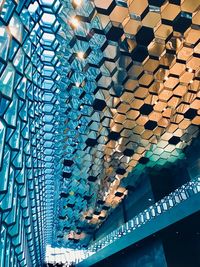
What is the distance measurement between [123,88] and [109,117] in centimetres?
238

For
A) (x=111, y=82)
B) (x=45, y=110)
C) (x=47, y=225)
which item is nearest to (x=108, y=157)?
(x=45, y=110)

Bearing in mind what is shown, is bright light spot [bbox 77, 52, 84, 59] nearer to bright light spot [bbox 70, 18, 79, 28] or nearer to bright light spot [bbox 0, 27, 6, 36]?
bright light spot [bbox 70, 18, 79, 28]

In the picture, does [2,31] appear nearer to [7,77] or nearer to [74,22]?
[7,77]

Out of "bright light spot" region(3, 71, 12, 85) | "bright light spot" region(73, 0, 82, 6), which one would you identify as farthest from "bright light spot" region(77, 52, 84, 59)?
"bright light spot" region(3, 71, 12, 85)

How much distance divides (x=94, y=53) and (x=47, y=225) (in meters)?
31.2

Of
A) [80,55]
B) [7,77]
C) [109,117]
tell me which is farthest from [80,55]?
[109,117]

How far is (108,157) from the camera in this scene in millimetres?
19250

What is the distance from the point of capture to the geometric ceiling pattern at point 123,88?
1027 cm

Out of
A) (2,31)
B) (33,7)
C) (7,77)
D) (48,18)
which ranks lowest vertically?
(7,77)

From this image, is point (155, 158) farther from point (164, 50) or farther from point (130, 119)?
point (164, 50)

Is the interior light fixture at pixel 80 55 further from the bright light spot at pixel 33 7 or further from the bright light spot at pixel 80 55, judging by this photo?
the bright light spot at pixel 33 7

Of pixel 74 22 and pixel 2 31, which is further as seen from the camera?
pixel 74 22

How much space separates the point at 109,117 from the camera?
15523 millimetres

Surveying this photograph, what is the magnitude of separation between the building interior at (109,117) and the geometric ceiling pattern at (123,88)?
0.05m
